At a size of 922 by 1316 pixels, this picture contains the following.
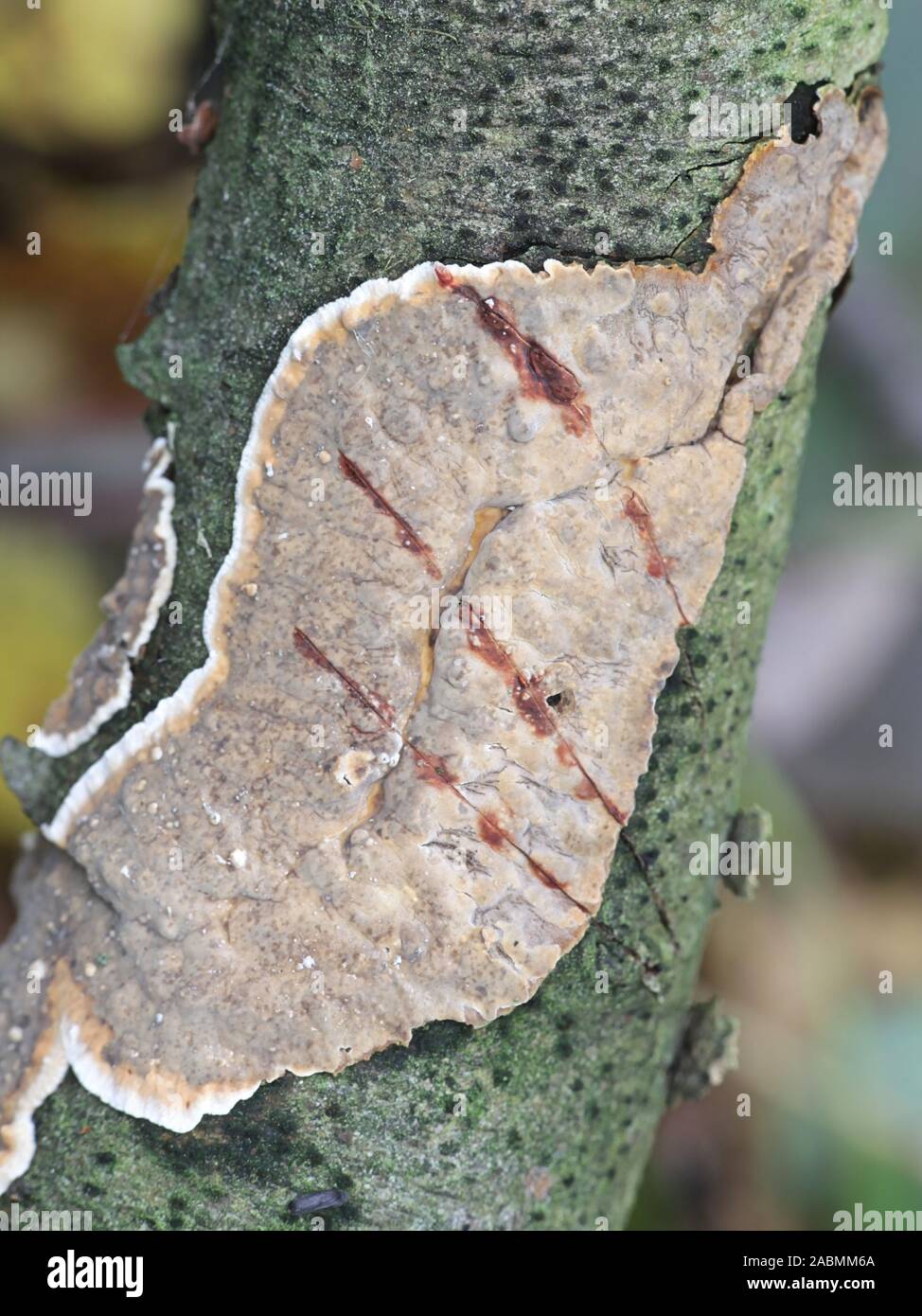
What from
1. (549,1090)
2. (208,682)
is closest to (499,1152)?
(549,1090)

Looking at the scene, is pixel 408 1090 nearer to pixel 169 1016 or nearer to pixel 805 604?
pixel 169 1016

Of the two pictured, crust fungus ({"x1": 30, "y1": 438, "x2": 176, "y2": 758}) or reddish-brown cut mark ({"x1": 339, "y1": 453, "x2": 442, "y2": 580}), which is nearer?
reddish-brown cut mark ({"x1": 339, "y1": 453, "x2": 442, "y2": 580})

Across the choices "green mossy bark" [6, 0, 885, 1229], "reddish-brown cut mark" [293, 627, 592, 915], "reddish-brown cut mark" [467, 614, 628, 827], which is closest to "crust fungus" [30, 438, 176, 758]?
"green mossy bark" [6, 0, 885, 1229]

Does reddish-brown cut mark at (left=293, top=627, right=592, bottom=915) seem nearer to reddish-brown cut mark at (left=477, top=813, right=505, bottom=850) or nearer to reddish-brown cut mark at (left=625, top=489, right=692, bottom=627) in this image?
reddish-brown cut mark at (left=477, top=813, right=505, bottom=850)

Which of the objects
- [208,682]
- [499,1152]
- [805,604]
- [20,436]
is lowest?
[499,1152]

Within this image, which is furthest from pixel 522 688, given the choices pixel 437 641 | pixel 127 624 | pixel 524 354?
pixel 127 624

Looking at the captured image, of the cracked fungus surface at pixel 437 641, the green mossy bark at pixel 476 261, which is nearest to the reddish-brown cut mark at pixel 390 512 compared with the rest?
the cracked fungus surface at pixel 437 641
